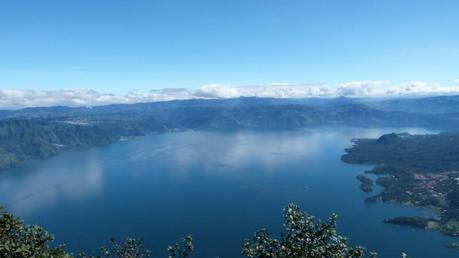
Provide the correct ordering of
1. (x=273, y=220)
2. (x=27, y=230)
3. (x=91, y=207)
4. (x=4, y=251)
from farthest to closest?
(x=91, y=207)
(x=273, y=220)
(x=27, y=230)
(x=4, y=251)

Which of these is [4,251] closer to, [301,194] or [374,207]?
[374,207]

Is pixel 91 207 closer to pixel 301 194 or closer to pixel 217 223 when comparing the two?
pixel 217 223

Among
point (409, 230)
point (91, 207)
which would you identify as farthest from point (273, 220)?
point (91, 207)

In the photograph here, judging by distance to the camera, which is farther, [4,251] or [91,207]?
[91,207]

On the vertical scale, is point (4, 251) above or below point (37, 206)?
above

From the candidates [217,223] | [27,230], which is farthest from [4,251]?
[217,223]

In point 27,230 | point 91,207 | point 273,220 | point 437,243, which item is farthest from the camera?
point 91,207

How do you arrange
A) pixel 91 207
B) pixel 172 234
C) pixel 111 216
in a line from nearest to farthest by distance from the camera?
pixel 172 234 → pixel 111 216 → pixel 91 207

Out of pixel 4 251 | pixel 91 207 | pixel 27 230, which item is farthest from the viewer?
pixel 91 207

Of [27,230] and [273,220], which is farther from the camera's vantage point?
[273,220]
